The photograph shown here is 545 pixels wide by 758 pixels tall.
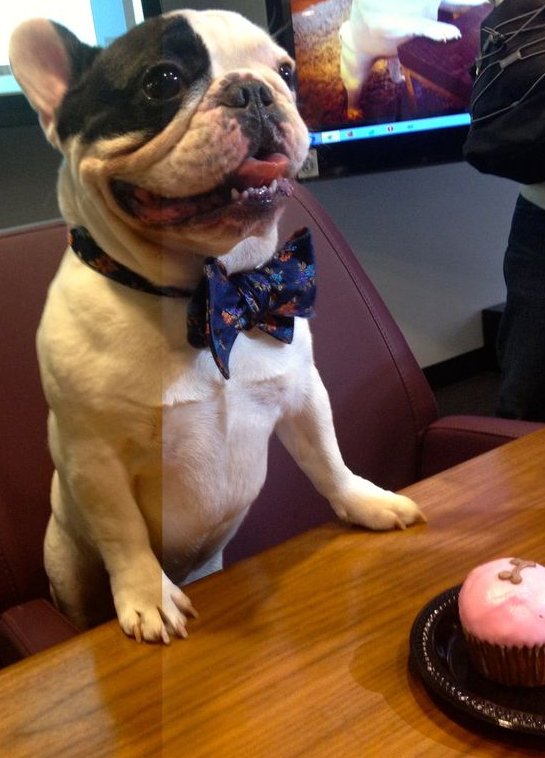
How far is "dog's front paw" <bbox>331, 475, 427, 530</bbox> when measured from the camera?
70cm

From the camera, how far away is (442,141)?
5.40 feet

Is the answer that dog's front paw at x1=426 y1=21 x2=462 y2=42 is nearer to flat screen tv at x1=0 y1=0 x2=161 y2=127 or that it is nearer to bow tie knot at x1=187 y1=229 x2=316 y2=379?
bow tie knot at x1=187 y1=229 x2=316 y2=379

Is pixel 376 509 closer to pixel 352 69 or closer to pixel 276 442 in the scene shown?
pixel 276 442

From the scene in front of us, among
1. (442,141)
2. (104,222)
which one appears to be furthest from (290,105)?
(442,141)

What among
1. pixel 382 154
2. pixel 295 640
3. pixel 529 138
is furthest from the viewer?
pixel 382 154

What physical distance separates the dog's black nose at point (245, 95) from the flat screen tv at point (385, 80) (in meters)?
0.87

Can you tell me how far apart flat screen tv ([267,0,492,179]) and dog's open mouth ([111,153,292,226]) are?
881 mm

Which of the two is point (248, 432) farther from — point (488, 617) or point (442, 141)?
point (442, 141)

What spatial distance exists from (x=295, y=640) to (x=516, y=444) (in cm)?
37

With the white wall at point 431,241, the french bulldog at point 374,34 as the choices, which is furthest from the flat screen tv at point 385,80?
the white wall at point 431,241

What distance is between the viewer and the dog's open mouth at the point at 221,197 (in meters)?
0.50

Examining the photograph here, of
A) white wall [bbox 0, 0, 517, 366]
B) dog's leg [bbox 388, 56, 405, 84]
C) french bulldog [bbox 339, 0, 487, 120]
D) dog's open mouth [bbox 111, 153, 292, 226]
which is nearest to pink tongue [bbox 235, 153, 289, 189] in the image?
dog's open mouth [bbox 111, 153, 292, 226]

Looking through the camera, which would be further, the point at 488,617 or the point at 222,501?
the point at 222,501

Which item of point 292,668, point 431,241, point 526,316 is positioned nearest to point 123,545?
point 292,668
